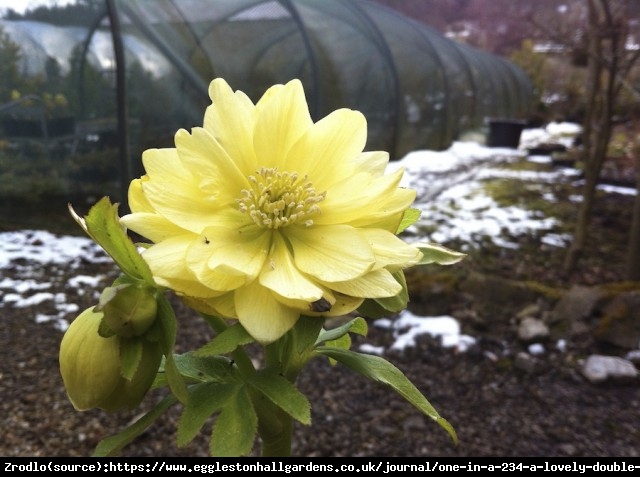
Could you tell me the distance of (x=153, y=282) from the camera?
0.42 meters

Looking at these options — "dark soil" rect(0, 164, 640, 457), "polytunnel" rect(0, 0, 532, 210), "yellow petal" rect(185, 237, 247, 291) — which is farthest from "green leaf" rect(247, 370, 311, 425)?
"polytunnel" rect(0, 0, 532, 210)

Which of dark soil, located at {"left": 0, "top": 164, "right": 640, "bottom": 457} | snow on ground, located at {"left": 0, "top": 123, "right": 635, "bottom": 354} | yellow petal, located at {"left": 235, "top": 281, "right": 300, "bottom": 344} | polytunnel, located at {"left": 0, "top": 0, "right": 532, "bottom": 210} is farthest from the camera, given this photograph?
polytunnel, located at {"left": 0, "top": 0, "right": 532, "bottom": 210}

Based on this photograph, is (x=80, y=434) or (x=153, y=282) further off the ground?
(x=153, y=282)

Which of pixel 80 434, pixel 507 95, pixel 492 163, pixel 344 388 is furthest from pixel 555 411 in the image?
pixel 507 95

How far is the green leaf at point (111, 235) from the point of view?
1.34 ft

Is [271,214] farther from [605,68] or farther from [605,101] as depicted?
[605,68]

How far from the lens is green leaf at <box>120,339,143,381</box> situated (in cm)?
42

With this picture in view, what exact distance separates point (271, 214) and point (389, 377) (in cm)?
19

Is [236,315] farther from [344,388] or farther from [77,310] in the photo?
[77,310]

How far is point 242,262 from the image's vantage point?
0.42 meters

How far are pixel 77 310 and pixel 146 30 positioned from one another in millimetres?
1942

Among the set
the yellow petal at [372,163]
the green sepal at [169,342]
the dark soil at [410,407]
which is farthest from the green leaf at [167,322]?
the dark soil at [410,407]

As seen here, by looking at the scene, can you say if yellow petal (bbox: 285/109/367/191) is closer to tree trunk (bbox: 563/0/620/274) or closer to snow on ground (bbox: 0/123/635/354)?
snow on ground (bbox: 0/123/635/354)
